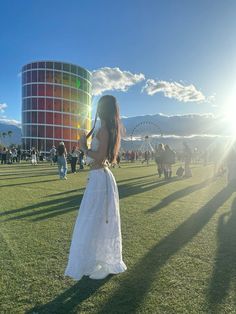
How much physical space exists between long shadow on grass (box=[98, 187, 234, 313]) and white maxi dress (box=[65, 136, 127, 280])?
30cm

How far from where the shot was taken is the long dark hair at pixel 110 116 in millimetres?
4570

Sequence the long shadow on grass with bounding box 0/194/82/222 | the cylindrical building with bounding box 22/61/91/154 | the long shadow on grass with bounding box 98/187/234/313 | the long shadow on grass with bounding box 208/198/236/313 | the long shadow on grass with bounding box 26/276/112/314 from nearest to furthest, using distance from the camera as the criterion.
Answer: the long shadow on grass with bounding box 26/276/112/314
the long shadow on grass with bounding box 98/187/234/313
the long shadow on grass with bounding box 208/198/236/313
the long shadow on grass with bounding box 0/194/82/222
the cylindrical building with bounding box 22/61/91/154

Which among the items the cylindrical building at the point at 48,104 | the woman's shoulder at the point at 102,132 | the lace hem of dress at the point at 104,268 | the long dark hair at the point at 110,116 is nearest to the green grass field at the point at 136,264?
the lace hem of dress at the point at 104,268

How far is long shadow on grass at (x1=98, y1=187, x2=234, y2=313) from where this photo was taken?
4117 mm

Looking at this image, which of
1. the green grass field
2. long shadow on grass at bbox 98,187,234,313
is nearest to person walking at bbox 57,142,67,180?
the green grass field

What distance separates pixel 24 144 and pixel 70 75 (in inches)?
725

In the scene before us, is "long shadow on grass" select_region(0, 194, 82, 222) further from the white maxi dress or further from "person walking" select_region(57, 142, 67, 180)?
"person walking" select_region(57, 142, 67, 180)

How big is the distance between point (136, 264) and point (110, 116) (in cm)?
232

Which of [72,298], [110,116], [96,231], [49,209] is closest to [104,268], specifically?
[96,231]

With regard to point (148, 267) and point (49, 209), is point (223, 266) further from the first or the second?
point (49, 209)

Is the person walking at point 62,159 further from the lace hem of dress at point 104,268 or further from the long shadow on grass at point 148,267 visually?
the lace hem of dress at point 104,268

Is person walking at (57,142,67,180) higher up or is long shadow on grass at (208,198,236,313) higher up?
person walking at (57,142,67,180)

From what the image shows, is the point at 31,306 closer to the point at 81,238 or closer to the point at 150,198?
the point at 81,238

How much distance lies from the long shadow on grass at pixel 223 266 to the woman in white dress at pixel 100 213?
1.21 meters
